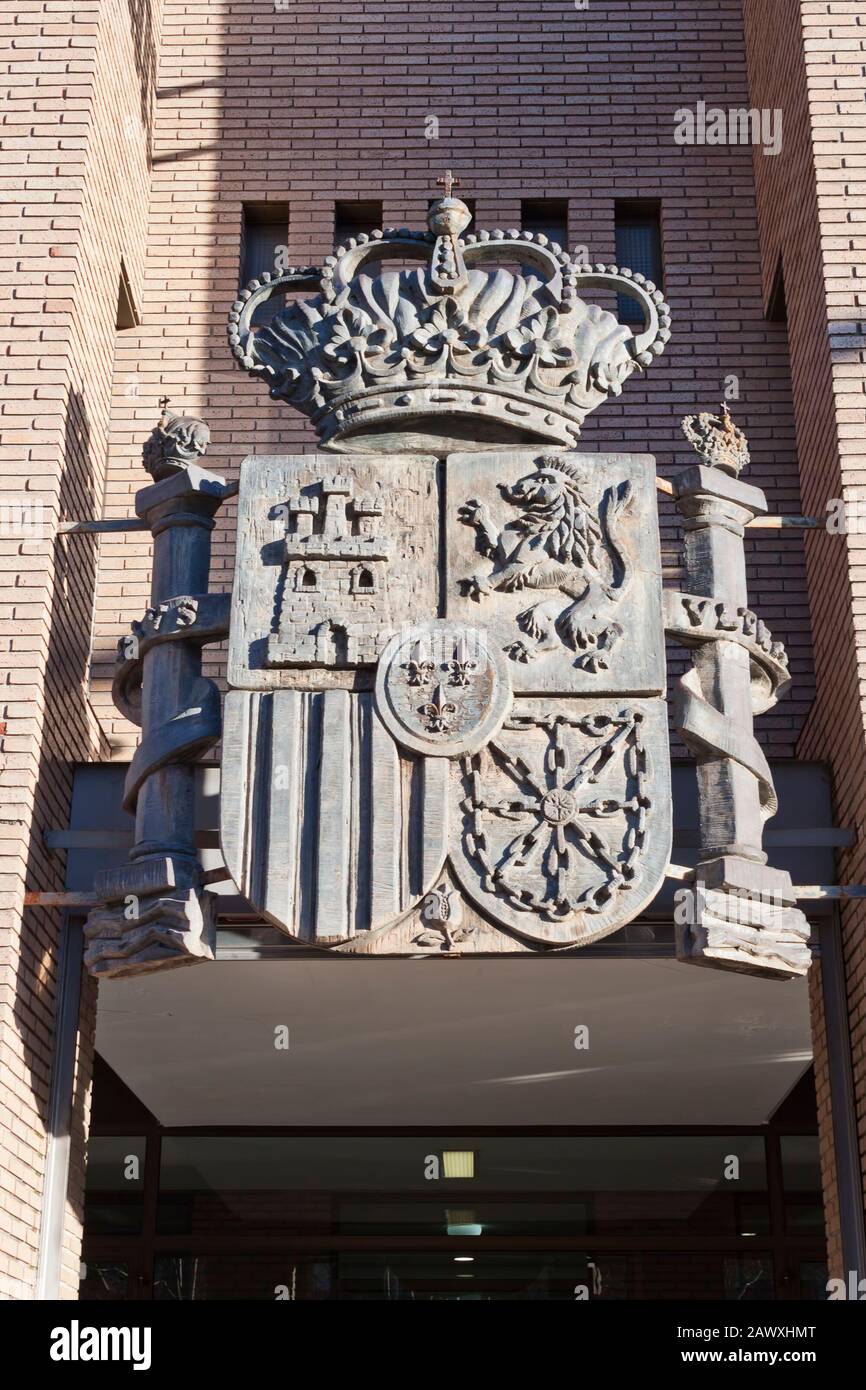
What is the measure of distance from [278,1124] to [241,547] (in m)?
4.53

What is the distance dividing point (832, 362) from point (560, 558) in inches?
70.7

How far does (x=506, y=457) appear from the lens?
283 inches

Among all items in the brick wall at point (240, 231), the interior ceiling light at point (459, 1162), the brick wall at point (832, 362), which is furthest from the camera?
the interior ceiling light at point (459, 1162)

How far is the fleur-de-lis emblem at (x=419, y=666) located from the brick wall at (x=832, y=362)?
5.92ft

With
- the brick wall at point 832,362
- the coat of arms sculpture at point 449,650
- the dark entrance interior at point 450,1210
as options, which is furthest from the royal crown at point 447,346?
the dark entrance interior at point 450,1210

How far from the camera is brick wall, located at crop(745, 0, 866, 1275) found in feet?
24.4

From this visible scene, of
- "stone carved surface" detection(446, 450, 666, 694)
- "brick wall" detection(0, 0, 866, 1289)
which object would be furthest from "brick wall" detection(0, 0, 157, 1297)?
"stone carved surface" detection(446, 450, 666, 694)

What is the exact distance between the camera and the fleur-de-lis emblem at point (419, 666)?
22.1ft

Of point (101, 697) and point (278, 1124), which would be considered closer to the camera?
point (101, 697)

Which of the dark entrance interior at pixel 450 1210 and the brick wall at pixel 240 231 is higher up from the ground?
the brick wall at pixel 240 231

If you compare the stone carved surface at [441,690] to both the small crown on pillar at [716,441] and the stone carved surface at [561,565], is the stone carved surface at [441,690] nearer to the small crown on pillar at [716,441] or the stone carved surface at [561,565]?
the stone carved surface at [561,565]

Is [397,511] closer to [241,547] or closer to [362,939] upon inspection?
[241,547]

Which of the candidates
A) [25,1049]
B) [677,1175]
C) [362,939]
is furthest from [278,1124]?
[362,939]

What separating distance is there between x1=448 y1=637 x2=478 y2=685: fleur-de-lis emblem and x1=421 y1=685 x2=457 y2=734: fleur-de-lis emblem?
8 centimetres
